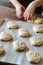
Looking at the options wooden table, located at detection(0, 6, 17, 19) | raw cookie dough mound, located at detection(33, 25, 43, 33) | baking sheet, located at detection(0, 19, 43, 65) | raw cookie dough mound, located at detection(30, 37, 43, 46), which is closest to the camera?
baking sheet, located at detection(0, 19, 43, 65)

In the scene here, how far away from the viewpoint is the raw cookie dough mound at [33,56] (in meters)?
0.76

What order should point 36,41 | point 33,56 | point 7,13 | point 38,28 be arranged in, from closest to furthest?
point 33,56, point 36,41, point 38,28, point 7,13

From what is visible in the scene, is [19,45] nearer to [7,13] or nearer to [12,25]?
[12,25]

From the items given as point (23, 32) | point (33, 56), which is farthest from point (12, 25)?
point (33, 56)

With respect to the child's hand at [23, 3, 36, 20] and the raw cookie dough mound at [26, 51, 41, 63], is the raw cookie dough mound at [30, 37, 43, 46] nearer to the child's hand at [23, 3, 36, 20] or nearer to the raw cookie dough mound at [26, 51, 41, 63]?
the raw cookie dough mound at [26, 51, 41, 63]

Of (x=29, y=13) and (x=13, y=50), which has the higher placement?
(x=29, y=13)

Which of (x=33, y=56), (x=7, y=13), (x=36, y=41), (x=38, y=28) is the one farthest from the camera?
(x=7, y=13)

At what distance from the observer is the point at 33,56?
2.58 feet

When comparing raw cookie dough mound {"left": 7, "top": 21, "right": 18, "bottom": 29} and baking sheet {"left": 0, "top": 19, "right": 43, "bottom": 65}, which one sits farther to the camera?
raw cookie dough mound {"left": 7, "top": 21, "right": 18, "bottom": 29}

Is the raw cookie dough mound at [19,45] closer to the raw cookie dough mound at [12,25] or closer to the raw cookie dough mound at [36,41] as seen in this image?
the raw cookie dough mound at [36,41]

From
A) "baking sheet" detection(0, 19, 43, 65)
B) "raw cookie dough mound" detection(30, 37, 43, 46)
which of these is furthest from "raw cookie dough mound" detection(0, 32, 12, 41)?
"raw cookie dough mound" detection(30, 37, 43, 46)

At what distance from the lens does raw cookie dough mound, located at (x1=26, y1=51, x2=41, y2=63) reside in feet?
2.49

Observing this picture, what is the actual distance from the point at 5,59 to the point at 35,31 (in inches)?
13.3

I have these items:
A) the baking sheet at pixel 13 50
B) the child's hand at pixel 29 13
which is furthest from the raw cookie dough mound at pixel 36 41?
the child's hand at pixel 29 13
